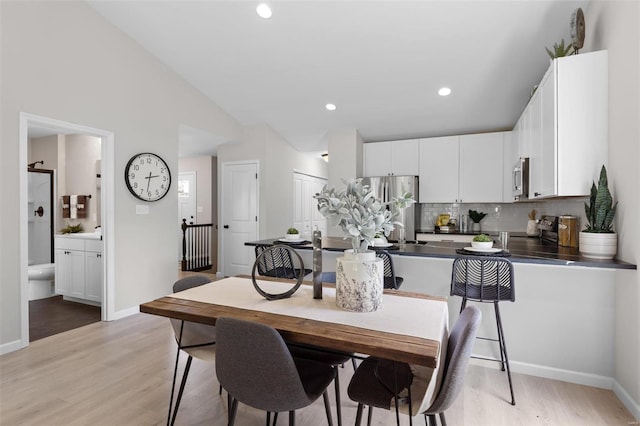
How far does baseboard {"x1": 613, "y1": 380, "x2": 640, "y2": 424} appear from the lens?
193cm

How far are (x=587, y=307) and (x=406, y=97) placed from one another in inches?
121

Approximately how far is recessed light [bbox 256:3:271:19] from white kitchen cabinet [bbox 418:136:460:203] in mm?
2966

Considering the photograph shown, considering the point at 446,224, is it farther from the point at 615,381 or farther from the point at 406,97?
the point at 615,381

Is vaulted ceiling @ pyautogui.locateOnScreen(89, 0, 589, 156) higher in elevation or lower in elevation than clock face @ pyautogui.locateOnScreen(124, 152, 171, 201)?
higher

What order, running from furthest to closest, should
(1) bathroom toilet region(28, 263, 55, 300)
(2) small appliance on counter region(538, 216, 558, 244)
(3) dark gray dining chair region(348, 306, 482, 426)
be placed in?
(1) bathroom toilet region(28, 263, 55, 300), (2) small appliance on counter region(538, 216, 558, 244), (3) dark gray dining chair region(348, 306, 482, 426)

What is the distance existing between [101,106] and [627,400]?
5.17 m

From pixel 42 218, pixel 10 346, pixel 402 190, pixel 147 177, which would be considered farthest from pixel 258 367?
pixel 42 218

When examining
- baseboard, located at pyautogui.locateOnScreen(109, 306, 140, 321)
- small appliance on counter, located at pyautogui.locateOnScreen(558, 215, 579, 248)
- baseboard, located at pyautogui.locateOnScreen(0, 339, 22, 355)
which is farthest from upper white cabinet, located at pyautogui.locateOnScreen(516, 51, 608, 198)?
baseboard, located at pyautogui.locateOnScreen(0, 339, 22, 355)

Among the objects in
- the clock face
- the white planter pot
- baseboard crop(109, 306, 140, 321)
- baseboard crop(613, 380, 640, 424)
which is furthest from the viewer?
the clock face

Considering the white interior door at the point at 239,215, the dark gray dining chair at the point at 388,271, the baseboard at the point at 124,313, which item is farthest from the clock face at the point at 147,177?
the dark gray dining chair at the point at 388,271

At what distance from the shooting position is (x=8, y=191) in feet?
9.27

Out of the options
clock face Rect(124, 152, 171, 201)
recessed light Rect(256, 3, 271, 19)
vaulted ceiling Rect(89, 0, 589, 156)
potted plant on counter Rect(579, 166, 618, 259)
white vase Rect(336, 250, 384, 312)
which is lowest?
white vase Rect(336, 250, 384, 312)

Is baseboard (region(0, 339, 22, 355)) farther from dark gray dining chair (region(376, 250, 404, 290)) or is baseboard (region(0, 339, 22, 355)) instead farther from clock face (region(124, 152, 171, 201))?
dark gray dining chair (region(376, 250, 404, 290))

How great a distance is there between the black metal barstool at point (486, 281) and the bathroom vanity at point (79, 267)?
158 inches
